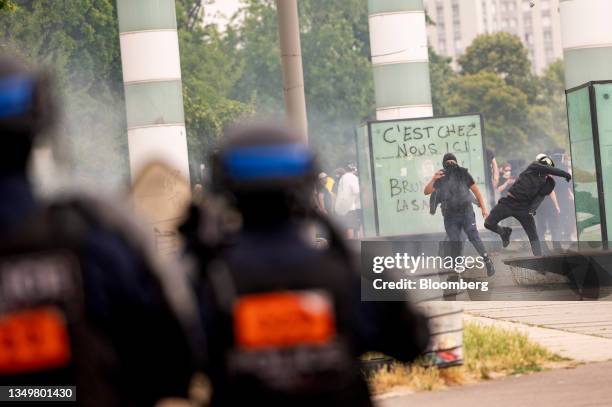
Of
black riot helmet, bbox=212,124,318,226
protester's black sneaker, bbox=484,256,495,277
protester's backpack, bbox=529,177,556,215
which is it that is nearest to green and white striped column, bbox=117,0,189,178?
protester's backpack, bbox=529,177,556,215

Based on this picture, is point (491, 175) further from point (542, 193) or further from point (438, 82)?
point (438, 82)

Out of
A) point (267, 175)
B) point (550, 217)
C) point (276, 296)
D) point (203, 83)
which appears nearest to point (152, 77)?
point (550, 217)

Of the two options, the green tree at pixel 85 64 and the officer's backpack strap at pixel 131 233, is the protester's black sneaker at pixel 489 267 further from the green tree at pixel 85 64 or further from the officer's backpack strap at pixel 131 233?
the green tree at pixel 85 64

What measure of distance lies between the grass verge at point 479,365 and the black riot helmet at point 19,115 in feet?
24.7

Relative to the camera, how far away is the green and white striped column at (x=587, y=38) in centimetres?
2331

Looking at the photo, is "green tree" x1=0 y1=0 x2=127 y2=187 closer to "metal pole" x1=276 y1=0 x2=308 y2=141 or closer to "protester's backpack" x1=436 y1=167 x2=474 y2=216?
"protester's backpack" x1=436 y1=167 x2=474 y2=216

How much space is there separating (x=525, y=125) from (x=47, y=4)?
199ft

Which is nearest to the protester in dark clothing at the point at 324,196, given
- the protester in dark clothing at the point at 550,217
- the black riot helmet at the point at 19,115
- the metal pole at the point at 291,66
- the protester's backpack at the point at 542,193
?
the protester in dark clothing at the point at 550,217

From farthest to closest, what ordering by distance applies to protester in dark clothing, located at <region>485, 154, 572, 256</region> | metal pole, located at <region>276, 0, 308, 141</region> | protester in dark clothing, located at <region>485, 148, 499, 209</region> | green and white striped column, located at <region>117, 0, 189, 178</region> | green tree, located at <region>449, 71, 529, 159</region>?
1. green tree, located at <region>449, 71, 529, 159</region>
2. green and white striped column, located at <region>117, 0, 189, 178</region>
3. protester in dark clothing, located at <region>485, 148, 499, 209</region>
4. protester in dark clothing, located at <region>485, 154, 572, 256</region>
5. metal pole, located at <region>276, 0, 308, 141</region>

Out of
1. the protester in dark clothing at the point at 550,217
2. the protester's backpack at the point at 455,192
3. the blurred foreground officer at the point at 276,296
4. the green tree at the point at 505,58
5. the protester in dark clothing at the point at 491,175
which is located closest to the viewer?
the blurred foreground officer at the point at 276,296

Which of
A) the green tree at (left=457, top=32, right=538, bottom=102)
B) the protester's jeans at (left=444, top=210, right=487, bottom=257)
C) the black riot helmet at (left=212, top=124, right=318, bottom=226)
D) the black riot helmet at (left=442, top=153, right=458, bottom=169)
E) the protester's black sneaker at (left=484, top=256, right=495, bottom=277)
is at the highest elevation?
the green tree at (left=457, top=32, right=538, bottom=102)

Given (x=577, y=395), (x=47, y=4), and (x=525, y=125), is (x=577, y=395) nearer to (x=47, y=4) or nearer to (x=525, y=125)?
(x=47, y=4)

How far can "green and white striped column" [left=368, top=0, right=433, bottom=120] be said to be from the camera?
28.4m

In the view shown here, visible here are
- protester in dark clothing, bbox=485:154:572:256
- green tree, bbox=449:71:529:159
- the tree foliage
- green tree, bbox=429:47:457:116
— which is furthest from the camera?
green tree, bbox=449:71:529:159
